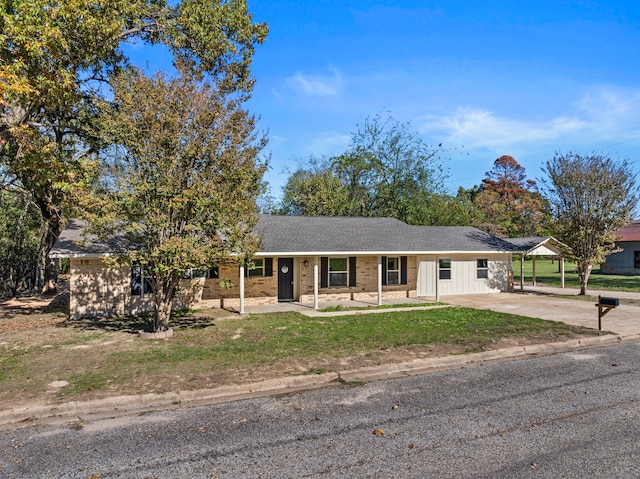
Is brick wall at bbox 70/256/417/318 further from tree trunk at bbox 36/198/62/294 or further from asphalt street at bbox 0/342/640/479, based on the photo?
tree trunk at bbox 36/198/62/294

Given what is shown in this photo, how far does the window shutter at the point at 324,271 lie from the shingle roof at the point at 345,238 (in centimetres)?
97

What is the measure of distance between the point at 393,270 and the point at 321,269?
3781 millimetres

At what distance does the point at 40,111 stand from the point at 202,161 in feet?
31.4

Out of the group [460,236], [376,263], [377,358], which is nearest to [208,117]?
[377,358]

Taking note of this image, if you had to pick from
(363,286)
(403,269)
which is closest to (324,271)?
(363,286)

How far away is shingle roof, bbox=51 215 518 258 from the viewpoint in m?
15.4

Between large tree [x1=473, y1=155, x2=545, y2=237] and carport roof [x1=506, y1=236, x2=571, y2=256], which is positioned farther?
large tree [x1=473, y1=155, x2=545, y2=237]

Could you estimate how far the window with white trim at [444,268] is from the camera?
71.0 feet

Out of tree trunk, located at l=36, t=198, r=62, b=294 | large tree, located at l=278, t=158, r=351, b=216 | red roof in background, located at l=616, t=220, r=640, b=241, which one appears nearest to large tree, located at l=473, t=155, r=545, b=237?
red roof in background, located at l=616, t=220, r=640, b=241

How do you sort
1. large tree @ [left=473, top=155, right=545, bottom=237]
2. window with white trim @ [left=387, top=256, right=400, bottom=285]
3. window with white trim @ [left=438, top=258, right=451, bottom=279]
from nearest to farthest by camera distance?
1. window with white trim @ [left=387, top=256, right=400, bottom=285]
2. window with white trim @ [left=438, top=258, right=451, bottom=279]
3. large tree @ [left=473, top=155, right=545, bottom=237]

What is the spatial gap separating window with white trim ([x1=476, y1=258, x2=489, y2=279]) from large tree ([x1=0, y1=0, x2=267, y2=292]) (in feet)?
47.7

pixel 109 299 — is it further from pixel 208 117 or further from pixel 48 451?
pixel 48 451

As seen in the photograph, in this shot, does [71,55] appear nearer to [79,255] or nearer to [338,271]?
[79,255]

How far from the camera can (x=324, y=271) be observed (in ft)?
62.0
